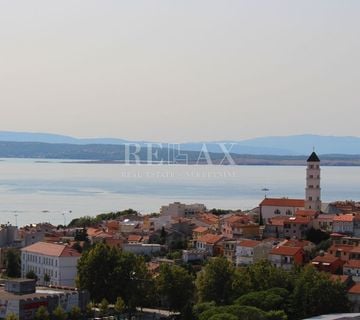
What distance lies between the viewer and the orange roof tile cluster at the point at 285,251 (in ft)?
63.1

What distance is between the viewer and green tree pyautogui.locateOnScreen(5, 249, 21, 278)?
66.1ft

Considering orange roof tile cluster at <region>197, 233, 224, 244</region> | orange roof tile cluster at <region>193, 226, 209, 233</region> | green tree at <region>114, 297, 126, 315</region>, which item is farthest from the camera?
orange roof tile cluster at <region>193, 226, 209, 233</region>

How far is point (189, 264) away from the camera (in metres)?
20.0

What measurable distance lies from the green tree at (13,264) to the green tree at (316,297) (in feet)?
25.3

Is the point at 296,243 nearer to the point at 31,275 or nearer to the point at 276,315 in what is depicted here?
the point at 31,275

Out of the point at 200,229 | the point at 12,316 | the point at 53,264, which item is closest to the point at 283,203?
the point at 200,229

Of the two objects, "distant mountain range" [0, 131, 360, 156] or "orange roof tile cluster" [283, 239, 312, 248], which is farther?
"distant mountain range" [0, 131, 360, 156]

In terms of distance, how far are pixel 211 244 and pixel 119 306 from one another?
7160mm

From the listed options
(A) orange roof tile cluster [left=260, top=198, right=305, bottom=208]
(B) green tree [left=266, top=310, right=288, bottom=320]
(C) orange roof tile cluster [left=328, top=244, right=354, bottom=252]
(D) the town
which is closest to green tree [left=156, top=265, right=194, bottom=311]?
(D) the town

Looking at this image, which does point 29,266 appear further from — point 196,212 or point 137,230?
point 196,212

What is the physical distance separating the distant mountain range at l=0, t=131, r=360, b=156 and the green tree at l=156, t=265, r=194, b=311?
361 feet

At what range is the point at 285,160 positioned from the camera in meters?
133

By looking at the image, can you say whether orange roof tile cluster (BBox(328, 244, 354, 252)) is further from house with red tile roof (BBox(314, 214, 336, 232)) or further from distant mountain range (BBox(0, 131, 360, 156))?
distant mountain range (BBox(0, 131, 360, 156))

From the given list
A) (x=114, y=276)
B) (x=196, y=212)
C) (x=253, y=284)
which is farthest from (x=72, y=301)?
(x=196, y=212)
